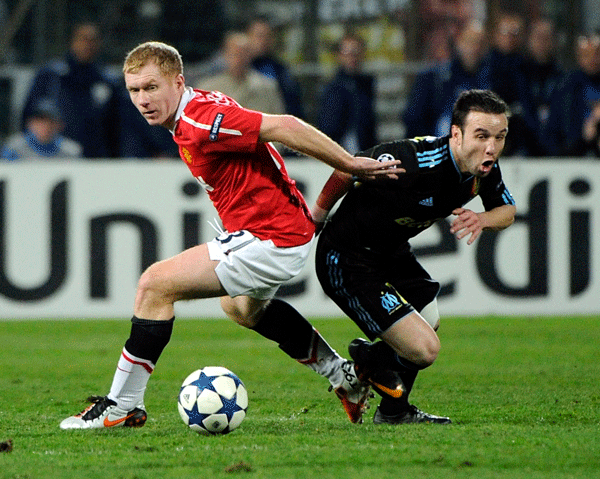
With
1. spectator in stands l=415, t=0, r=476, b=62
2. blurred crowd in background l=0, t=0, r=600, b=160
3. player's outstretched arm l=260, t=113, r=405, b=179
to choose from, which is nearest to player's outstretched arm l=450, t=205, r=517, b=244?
player's outstretched arm l=260, t=113, r=405, b=179

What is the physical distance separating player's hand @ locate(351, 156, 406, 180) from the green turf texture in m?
1.20

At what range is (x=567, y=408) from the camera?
576 cm

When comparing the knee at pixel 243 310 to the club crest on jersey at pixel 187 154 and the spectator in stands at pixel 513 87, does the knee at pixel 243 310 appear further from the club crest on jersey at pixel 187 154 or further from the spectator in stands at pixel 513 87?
the spectator in stands at pixel 513 87

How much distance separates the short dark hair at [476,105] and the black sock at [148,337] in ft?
5.65

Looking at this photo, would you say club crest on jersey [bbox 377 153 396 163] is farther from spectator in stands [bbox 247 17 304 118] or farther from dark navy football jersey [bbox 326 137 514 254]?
spectator in stands [bbox 247 17 304 118]

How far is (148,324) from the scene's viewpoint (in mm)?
5043

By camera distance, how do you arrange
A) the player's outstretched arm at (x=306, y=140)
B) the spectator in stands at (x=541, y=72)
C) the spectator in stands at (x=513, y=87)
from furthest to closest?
the spectator in stands at (x=541, y=72), the spectator in stands at (x=513, y=87), the player's outstretched arm at (x=306, y=140)

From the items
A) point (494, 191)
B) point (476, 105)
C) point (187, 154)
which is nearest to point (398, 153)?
point (476, 105)

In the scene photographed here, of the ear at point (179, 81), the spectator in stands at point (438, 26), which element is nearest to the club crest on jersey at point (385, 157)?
the ear at point (179, 81)

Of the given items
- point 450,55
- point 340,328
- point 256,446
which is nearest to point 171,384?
point 256,446

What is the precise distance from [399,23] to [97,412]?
28.3 feet

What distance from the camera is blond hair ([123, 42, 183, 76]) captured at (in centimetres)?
507

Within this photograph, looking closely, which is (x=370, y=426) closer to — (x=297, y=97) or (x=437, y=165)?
(x=437, y=165)

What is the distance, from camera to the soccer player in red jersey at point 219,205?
489 centimetres
